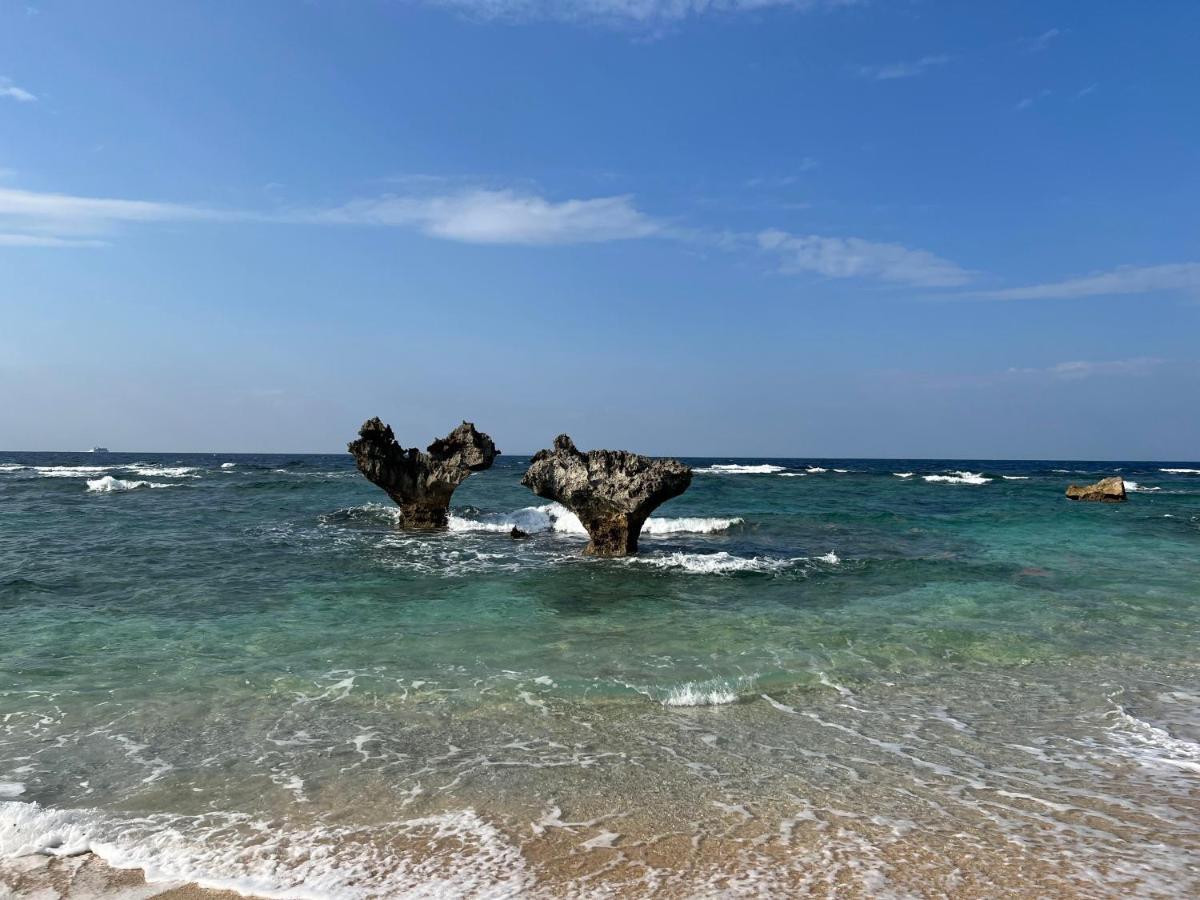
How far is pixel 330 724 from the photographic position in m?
6.39

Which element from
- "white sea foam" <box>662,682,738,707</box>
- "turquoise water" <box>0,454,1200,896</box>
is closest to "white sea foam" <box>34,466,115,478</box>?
"turquoise water" <box>0,454,1200,896</box>

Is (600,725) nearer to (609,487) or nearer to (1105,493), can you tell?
(609,487)

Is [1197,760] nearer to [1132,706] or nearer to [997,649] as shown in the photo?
[1132,706]

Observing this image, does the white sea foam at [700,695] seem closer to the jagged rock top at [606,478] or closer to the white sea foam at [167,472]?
the jagged rock top at [606,478]

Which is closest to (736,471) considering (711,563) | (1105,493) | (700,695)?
(1105,493)

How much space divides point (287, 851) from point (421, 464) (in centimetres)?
1741

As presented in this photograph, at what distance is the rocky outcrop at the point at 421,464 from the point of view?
20.8 meters

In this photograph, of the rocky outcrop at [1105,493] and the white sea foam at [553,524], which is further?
the rocky outcrop at [1105,493]

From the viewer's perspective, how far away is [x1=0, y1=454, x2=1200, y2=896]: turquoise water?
13.8ft

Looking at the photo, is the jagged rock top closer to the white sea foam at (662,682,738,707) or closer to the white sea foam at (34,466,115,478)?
the white sea foam at (662,682,738,707)

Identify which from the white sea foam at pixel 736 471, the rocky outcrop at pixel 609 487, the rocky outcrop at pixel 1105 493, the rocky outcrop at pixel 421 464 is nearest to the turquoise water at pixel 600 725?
the rocky outcrop at pixel 609 487

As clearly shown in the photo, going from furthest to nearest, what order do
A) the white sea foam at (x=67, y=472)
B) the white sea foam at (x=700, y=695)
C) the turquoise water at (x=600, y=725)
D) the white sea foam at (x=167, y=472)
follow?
the white sea foam at (x=167, y=472), the white sea foam at (x=67, y=472), the white sea foam at (x=700, y=695), the turquoise water at (x=600, y=725)

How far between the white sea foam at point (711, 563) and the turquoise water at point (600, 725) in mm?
227

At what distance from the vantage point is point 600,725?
6445 mm
